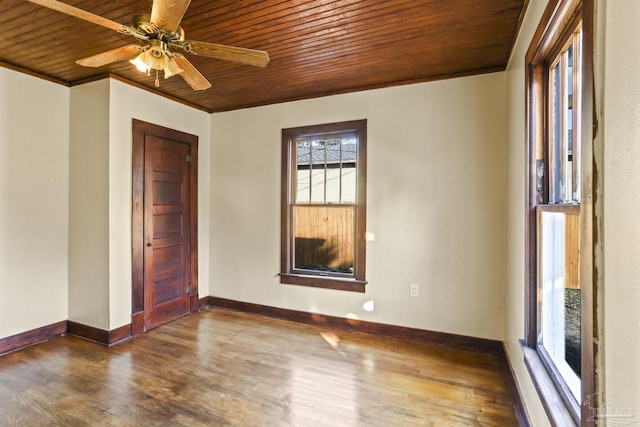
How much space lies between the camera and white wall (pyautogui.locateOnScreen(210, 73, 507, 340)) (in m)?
2.90

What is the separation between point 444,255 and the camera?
305cm

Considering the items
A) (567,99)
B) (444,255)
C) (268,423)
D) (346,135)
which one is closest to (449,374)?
(444,255)

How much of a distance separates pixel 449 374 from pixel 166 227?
315 cm

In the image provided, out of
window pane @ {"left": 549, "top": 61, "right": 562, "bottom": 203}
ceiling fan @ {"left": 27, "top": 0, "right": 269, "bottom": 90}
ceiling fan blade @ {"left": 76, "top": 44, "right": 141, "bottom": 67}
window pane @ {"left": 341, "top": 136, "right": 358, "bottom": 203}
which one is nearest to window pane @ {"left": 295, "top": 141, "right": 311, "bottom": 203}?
window pane @ {"left": 341, "top": 136, "right": 358, "bottom": 203}

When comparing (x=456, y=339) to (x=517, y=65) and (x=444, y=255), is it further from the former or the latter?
(x=517, y=65)

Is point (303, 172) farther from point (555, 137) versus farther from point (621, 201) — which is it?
point (621, 201)

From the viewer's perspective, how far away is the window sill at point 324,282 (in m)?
3.41

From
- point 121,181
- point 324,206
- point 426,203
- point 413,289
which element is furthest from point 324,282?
point 121,181

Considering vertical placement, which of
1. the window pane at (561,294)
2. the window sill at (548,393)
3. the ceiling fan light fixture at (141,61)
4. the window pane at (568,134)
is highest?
the ceiling fan light fixture at (141,61)

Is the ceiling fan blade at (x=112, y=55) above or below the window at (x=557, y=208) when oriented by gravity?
→ above

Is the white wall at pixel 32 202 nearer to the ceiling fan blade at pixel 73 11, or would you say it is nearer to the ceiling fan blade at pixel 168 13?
the ceiling fan blade at pixel 73 11

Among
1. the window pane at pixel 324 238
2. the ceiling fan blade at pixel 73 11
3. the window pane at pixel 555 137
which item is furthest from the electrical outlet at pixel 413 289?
the ceiling fan blade at pixel 73 11

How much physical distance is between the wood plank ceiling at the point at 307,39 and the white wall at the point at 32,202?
0.30m

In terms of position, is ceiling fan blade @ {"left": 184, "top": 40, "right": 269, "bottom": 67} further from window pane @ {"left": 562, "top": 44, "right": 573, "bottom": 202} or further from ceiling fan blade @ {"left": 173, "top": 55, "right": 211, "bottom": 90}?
window pane @ {"left": 562, "top": 44, "right": 573, "bottom": 202}
